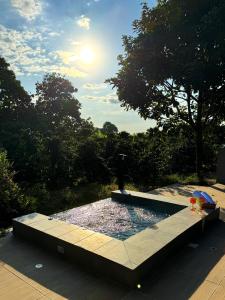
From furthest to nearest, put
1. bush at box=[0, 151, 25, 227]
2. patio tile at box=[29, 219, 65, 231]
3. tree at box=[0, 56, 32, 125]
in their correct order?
1. tree at box=[0, 56, 32, 125]
2. bush at box=[0, 151, 25, 227]
3. patio tile at box=[29, 219, 65, 231]

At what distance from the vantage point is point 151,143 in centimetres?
1542

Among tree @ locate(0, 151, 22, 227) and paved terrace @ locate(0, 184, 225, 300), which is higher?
tree @ locate(0, 151, 22, 227)

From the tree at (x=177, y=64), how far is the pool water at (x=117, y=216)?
19.1 ft

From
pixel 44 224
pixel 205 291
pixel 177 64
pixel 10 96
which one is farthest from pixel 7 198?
pixel 10 96

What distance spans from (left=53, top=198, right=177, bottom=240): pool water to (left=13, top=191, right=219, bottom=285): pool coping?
97 centimetres

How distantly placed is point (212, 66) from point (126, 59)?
4.17m

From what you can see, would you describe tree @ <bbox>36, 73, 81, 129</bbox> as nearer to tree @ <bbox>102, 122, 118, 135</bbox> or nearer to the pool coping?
tree @ <bbox>102, 122, 118, 135</bbox>

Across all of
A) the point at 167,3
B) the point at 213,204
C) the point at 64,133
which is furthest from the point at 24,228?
the point at 167,3

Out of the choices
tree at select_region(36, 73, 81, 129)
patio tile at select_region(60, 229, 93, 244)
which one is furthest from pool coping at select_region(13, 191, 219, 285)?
tree at select_region(36, 73, 81, 129)

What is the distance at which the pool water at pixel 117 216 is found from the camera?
6703mm

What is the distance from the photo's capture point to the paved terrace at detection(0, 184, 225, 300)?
13.2 ft

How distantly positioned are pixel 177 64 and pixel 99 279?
964cm

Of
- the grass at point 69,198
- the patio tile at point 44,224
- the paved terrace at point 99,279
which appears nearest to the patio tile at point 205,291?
the paved terrace at point 99,279

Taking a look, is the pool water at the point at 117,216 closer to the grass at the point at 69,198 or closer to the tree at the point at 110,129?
the grass at the point at 69,198
